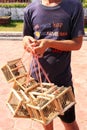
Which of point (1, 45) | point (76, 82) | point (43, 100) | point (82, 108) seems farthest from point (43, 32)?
point (1, 45)

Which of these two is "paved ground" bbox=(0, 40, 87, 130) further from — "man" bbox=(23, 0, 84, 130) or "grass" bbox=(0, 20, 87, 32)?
"man" bbox=(23, 0, 84, 130)

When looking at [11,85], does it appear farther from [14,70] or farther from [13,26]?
[13,26]

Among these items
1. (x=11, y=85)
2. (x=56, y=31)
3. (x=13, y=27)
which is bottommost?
(x=11, y=85)

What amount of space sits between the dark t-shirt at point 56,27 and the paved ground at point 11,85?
6.94 ft

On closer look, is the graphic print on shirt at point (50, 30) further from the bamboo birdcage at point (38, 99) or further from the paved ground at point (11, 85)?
the paved ground at point (11, 85)

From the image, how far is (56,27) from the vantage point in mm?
2848

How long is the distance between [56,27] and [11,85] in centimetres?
403

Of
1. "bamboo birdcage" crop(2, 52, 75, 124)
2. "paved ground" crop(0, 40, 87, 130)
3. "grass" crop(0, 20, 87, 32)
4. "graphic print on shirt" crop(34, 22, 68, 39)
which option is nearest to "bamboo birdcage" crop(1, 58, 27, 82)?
"bamboo birdcage" crop(2, 52, 75, 124)

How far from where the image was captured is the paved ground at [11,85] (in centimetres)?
505

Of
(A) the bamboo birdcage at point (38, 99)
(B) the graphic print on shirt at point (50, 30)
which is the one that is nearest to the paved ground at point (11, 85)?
(A) the bamboo birdcage at point (38, 99)

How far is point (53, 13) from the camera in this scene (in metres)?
2.84

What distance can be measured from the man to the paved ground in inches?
84.4

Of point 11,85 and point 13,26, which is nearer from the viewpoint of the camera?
point 11,85

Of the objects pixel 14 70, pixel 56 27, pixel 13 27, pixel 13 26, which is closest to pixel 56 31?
pixel 56 27
